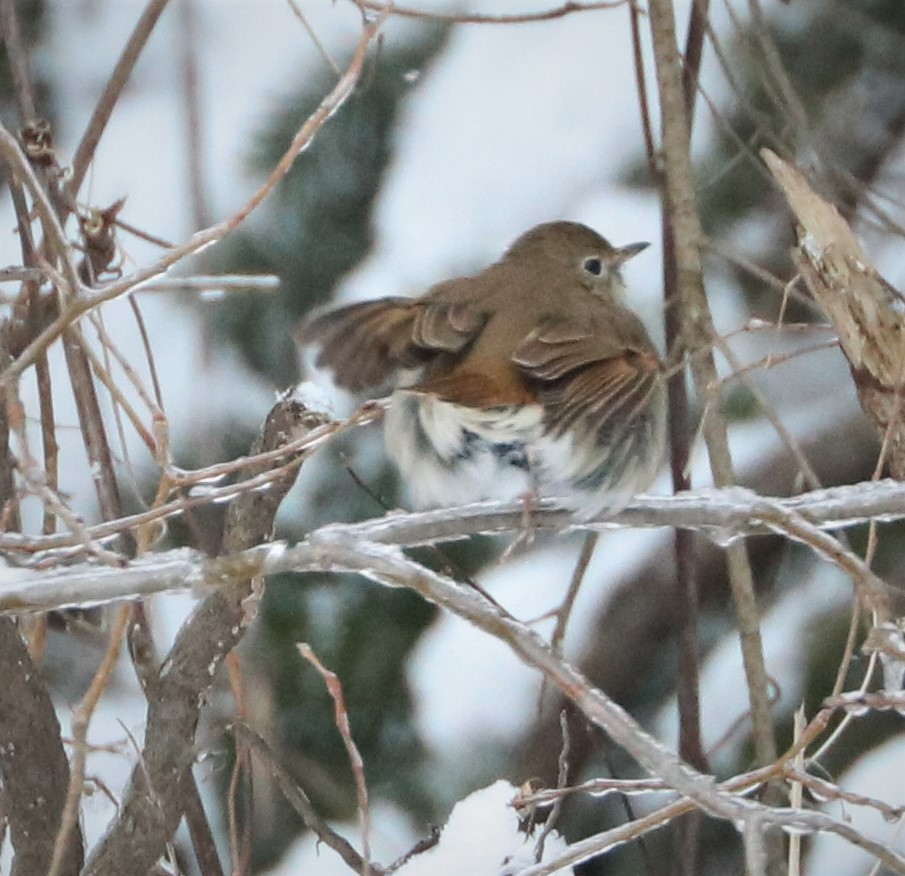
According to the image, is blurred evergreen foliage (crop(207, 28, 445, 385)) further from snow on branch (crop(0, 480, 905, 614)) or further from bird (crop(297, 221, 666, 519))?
snow on branch (crop(0, 480, 905, 614))

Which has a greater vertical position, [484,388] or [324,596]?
[484,388]

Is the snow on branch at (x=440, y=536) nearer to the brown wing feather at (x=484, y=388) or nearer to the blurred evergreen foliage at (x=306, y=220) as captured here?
the brown wing feather at (x=484, y=388)

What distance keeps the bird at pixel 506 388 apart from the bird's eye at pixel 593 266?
216mm

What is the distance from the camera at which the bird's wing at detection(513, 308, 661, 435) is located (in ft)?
4.87

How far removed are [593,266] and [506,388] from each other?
2.05 feet

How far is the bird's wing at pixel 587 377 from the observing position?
1.49m

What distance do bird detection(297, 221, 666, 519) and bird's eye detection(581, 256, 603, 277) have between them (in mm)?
216

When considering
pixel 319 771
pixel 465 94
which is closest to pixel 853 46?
pixel 465 94

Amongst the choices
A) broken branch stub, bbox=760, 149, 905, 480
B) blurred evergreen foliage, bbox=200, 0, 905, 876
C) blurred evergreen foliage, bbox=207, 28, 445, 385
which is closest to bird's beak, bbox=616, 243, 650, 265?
blurred evergreen foliage, bbox=200, 0, 905, 876

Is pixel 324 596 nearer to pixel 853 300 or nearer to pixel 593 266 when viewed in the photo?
pixel 593 266

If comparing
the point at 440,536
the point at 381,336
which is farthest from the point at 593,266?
the point at 440,536

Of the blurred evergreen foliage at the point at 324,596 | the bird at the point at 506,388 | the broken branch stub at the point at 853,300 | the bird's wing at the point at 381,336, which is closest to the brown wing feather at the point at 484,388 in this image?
the bird at the point at 506,388

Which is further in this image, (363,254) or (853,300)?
(363,254)

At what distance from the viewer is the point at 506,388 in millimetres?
1499
